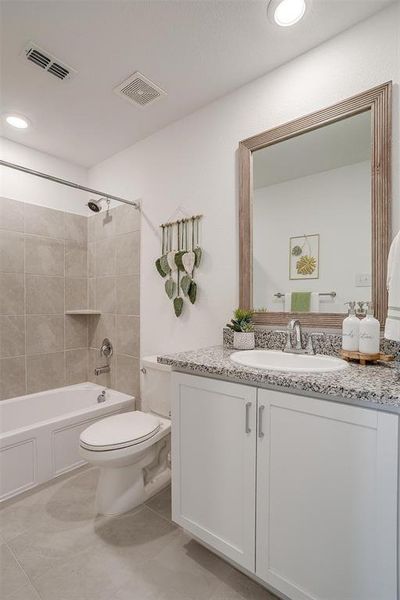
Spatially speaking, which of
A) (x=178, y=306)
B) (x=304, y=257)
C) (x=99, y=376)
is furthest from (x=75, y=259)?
(x=304, y=257)

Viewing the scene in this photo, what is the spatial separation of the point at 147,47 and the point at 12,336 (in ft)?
7.02

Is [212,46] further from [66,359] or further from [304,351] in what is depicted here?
[66,359]

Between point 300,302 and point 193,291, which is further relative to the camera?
point 193,291

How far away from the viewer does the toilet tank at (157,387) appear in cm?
187

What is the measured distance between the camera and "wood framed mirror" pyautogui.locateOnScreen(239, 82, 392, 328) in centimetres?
129

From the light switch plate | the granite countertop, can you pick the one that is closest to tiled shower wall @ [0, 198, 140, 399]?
the granite countertop

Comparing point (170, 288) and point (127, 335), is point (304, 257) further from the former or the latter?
point (127, 335)

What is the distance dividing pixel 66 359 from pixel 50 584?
1.70 m

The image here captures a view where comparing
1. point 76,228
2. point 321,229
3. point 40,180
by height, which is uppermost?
point 40,180

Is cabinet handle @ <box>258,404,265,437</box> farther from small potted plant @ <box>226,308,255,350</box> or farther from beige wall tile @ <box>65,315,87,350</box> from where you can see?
beige wall tile @ <box>65,315,87,350</box>

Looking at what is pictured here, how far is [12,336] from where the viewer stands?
7.57 ft

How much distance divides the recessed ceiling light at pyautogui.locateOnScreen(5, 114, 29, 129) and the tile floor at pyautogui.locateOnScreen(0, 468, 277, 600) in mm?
2467

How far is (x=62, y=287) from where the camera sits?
2646 mm

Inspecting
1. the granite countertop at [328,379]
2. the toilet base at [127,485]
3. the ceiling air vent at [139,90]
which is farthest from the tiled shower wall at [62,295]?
the granite countertop at [328,379]
